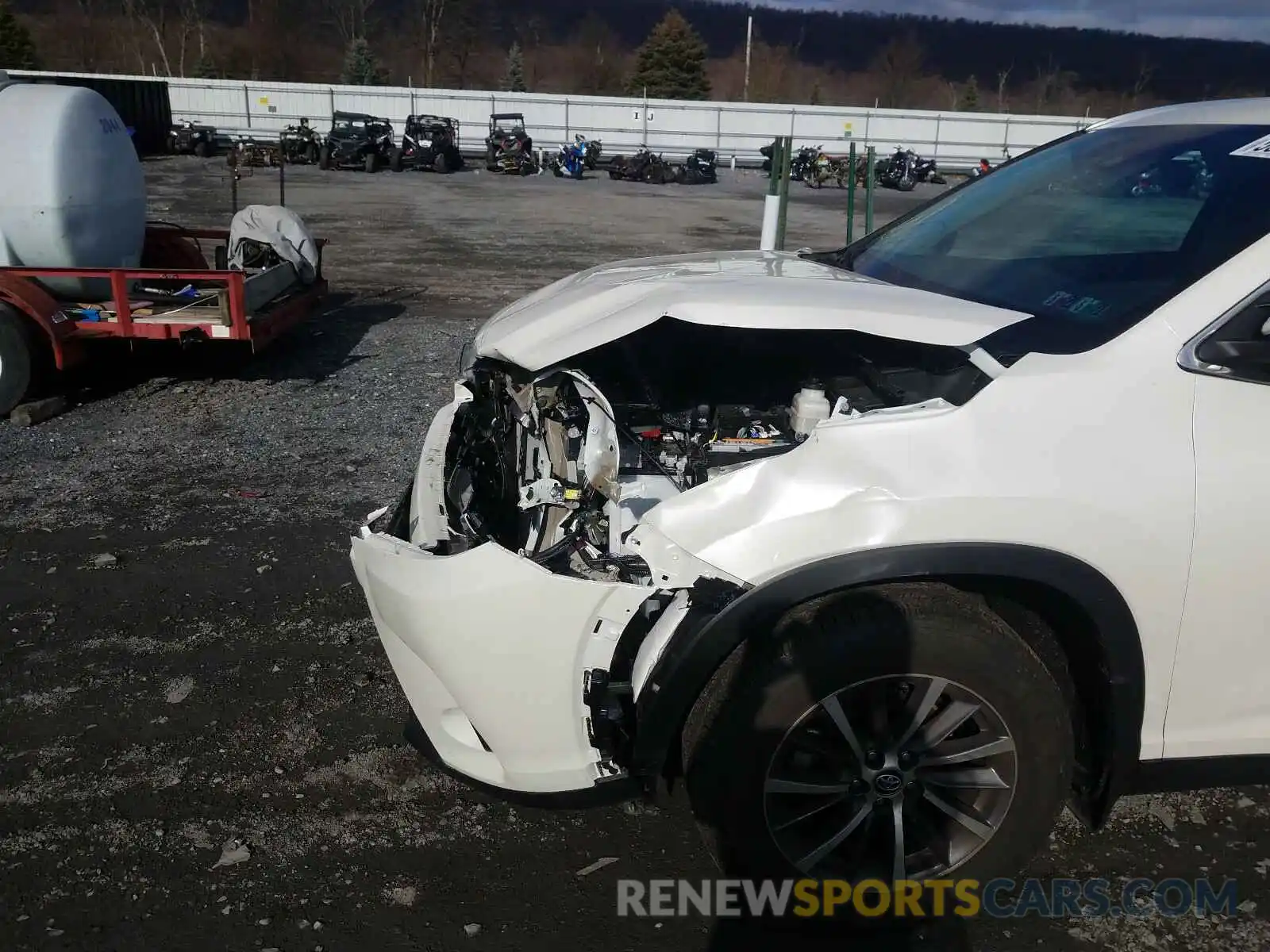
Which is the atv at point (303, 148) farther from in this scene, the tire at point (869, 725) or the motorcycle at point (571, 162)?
the tire at point (869, 725)

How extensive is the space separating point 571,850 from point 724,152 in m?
41.1

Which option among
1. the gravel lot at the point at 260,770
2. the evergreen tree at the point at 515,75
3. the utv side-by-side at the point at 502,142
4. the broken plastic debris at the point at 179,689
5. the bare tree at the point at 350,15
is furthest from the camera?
the bare tree at the point at 350,15

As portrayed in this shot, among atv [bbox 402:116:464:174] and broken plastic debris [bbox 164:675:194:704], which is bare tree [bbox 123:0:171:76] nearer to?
atv [bbox 402:116:464:174]

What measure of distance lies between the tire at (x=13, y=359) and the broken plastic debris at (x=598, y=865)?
19.4ft

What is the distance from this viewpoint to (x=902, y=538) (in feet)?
7.35

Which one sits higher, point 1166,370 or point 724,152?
point 724,152

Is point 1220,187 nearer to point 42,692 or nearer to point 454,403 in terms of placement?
point 454,403

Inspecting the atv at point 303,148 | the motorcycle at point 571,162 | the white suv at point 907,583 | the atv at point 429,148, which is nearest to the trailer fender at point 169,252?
the white suv at point 907,583

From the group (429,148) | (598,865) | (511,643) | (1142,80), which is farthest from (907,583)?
(1142,80)

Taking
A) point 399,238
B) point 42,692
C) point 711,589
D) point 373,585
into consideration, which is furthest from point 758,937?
point 399,238

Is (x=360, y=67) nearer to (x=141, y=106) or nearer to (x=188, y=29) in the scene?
(x=188, y=29)

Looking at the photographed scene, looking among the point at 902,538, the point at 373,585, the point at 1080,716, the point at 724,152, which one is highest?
the point at 724,152

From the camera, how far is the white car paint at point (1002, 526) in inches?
88.1

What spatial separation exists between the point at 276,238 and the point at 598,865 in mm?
7333
